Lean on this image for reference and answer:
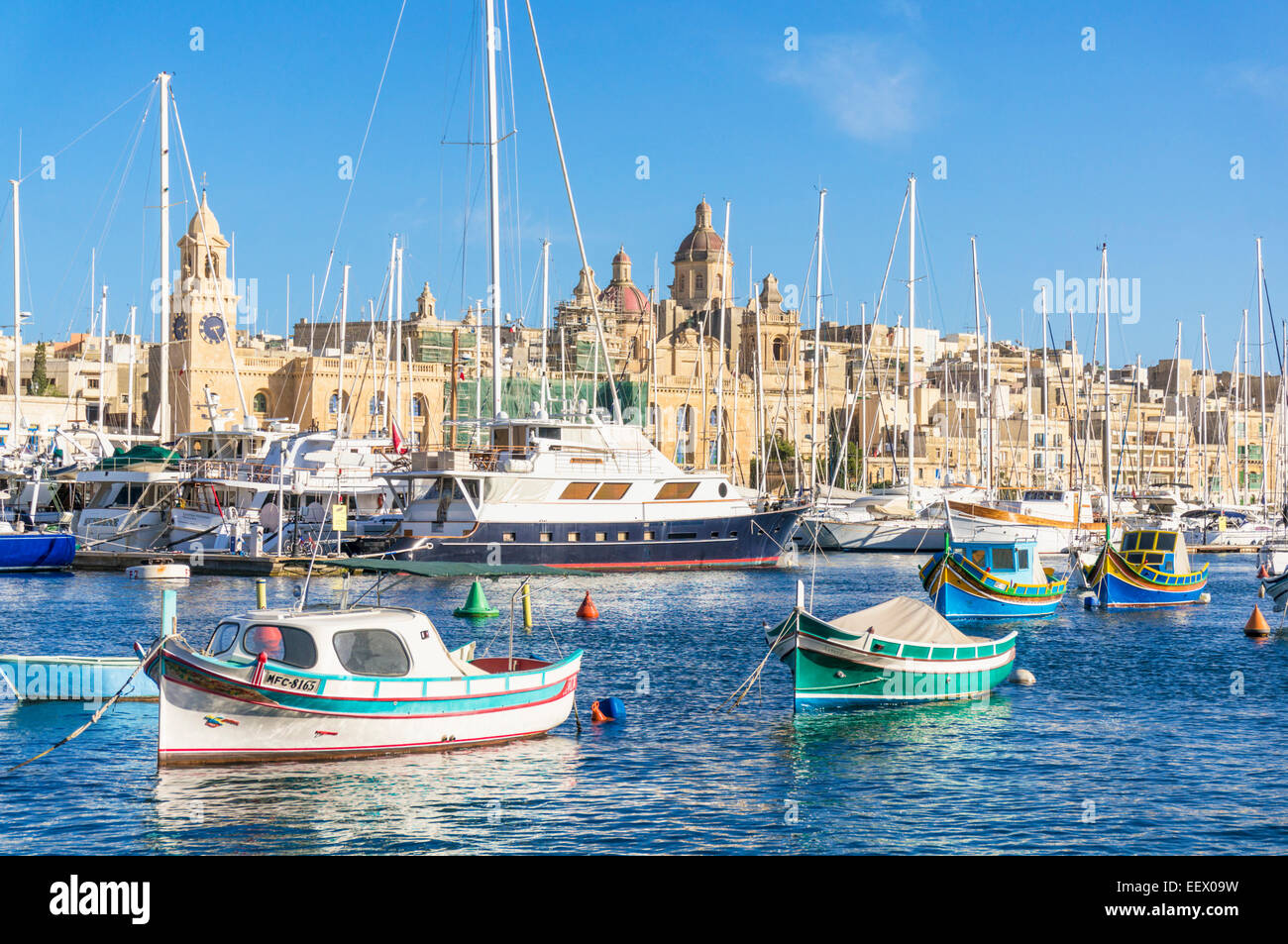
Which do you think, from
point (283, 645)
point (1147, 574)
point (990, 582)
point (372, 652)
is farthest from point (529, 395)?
point (283, 645)

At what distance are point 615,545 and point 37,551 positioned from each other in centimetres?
1691

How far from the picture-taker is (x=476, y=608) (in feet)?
104

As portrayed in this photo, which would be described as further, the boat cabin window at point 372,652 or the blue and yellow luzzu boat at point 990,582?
the blue and yellow luzzu boat at point 990,582

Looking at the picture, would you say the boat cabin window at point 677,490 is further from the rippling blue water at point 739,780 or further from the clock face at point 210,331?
the clock face at point 210,331

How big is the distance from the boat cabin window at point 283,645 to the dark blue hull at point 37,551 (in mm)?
27841

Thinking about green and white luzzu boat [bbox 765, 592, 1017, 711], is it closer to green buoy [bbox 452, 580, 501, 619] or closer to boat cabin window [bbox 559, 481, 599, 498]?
green buoy [bbox 452, 580, 501, 619]

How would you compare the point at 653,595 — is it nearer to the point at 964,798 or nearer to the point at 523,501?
the point at 523,501

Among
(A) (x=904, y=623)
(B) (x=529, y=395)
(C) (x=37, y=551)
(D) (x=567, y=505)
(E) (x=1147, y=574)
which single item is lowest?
(E) (x=1147, y=574)

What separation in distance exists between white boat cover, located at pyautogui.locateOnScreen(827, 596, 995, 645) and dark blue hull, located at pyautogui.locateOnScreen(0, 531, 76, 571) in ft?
92.8

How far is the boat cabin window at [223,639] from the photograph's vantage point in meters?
15.6

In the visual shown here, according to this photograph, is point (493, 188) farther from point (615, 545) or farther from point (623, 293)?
point (623, 293)

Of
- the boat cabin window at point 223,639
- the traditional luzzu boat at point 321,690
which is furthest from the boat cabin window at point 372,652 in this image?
the boat cabin window at point 223,639

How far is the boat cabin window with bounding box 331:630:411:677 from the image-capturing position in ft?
50.9
